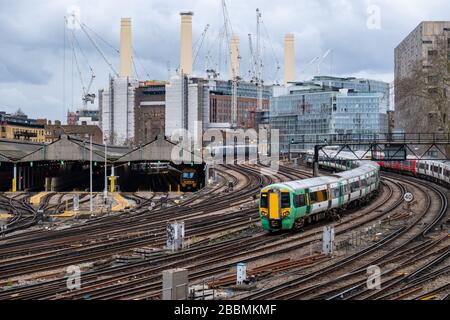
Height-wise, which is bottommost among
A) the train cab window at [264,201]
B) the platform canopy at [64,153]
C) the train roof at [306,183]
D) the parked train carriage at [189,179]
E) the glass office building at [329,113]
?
the parked train carriage at [189,179]

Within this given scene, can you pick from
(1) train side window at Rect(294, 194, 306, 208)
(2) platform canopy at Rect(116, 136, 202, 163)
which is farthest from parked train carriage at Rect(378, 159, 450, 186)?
(1) train side window at Rect(294, 194, 306, 208)

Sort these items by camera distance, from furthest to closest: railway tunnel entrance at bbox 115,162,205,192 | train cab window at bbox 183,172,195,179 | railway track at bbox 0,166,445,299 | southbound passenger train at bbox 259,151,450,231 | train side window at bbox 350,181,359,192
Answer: railway tunnel entrance at bbox 115,162,205,192 < train cab window at bbox 183,172,195,179 < train side window at bbox 350,181,359,192 < southbound passenger train at bbox 259,151,450,231 < railway track at bbox 0,166,445,299

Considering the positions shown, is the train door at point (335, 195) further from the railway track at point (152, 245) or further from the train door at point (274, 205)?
the train door at point (274, 205)

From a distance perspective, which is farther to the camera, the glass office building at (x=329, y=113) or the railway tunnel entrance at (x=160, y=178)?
the glass office building at (x=329, y=113)

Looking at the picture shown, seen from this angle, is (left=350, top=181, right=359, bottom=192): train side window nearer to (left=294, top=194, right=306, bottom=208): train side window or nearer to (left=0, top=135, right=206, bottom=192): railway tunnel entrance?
(left=294, top=194, right=306, bottom=208): train side window

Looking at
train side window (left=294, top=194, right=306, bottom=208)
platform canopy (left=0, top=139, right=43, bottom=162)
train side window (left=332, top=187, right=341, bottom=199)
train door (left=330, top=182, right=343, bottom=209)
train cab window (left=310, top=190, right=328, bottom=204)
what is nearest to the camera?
train side window (left=294, top=194, right=306, bottom=208)

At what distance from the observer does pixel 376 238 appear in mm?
32562

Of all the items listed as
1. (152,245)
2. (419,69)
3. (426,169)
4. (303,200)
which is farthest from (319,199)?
(426,169)

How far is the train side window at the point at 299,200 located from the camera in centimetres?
3322

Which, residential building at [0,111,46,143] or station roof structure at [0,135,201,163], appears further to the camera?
residential building at [0,111,46,143]

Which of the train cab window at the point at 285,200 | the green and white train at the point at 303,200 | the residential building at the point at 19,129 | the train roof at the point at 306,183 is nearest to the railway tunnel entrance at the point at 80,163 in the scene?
the green and white train at the point at 303,200

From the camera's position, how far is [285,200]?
3281 cm

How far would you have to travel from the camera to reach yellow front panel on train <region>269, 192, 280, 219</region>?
32.9 m
